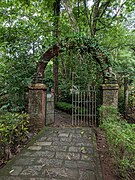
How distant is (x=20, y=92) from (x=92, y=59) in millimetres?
2752

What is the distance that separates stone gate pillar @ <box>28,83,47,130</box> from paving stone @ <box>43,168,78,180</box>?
2.60 metres

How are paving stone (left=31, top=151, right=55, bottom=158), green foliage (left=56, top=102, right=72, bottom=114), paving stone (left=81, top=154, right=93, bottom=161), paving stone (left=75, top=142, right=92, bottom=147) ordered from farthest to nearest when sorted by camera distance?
green foliage (left=56, top=102, right=72, bottom=114)
paving stone (left=75, top=142, right=92, bottom=147)
paving stone (left=31, top=151, right=55, bottom=158)
paving stone (left=81, top=154, right=93, bottom=161)

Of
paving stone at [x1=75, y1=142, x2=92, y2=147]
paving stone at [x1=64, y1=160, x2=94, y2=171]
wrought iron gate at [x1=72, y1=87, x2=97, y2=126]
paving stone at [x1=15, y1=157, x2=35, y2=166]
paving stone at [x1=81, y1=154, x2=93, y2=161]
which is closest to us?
paving stone at [x1=64, y1=160, x2=94, y2=171]

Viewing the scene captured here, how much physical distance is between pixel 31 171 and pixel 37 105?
2.76m

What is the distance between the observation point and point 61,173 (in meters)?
2.40

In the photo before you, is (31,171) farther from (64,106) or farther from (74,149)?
(64,106)

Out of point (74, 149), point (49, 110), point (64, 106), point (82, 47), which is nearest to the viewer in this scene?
point (74, 149)

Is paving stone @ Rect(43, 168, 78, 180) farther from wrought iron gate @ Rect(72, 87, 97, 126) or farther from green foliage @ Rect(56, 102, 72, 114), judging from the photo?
green foliage @ Rect(56, 102, 72, 114)

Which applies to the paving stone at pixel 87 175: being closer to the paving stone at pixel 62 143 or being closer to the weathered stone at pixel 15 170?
the weathered stone at pixel 15 170

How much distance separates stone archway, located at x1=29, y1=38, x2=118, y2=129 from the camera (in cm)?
505

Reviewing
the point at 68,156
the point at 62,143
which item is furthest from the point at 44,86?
the point at 68,156

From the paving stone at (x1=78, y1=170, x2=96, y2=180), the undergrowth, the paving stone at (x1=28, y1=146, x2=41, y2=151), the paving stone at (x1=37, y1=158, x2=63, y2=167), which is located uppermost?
the undergrowth

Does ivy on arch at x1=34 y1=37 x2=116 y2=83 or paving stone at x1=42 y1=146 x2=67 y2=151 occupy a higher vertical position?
ivy on arch at x1=34 y1=37 x2=116 y2=83

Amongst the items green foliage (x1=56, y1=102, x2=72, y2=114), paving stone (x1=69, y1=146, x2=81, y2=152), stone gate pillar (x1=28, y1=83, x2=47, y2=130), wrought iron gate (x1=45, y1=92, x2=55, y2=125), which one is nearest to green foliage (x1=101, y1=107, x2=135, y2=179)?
paving stone (x1=69, y1=146, x2=81, y2=152)
